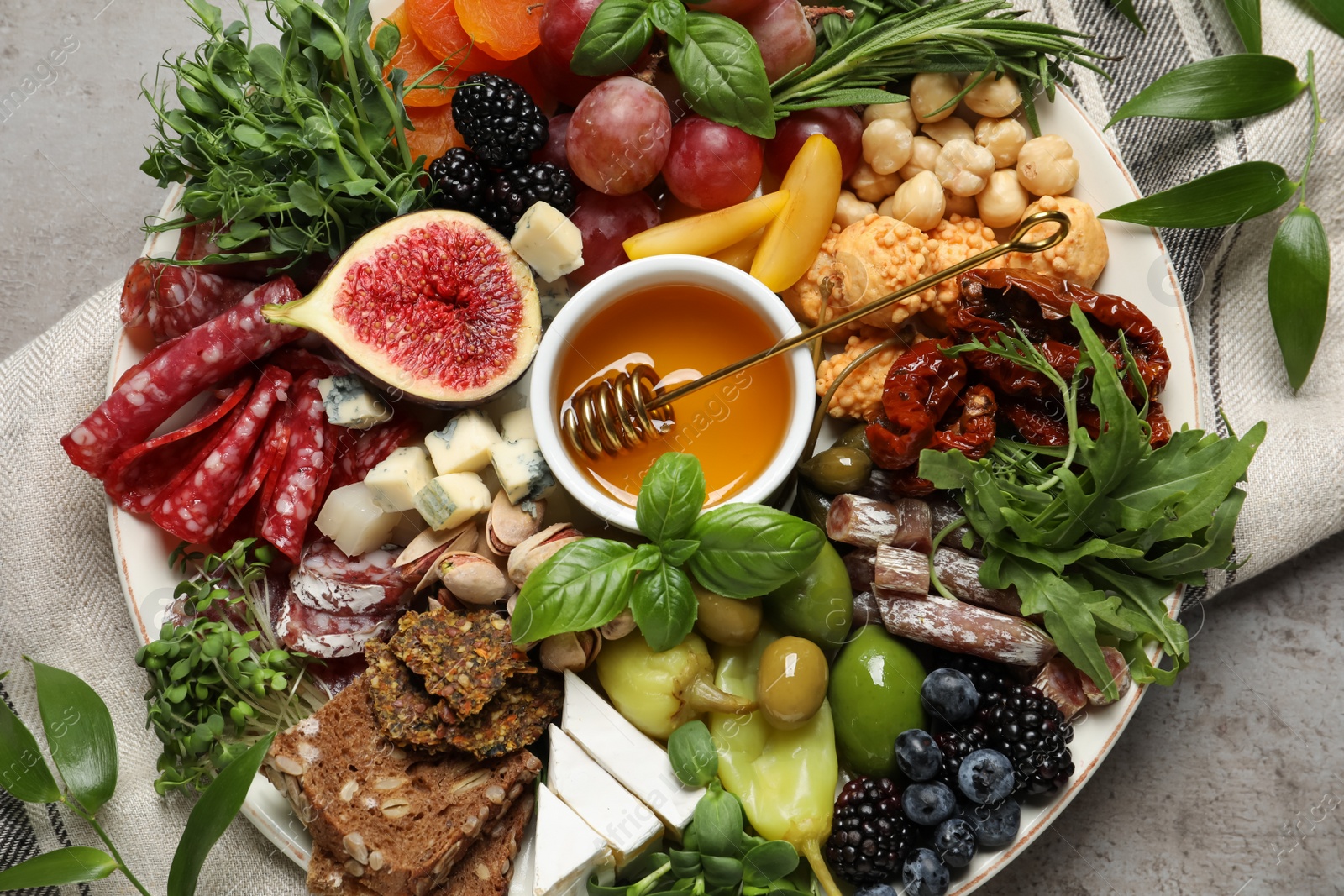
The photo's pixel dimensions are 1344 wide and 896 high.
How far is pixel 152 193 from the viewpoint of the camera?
2068 millimetres

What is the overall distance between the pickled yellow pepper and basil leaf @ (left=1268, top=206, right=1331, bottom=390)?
123cm

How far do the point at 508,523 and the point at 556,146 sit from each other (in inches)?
30.5

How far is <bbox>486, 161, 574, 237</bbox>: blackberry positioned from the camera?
1584 millimetres

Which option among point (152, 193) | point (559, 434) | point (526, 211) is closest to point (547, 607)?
point (559, 434)

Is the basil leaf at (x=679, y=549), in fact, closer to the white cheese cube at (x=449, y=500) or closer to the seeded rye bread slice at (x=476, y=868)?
the white cheese cube at (x=449, y=500)

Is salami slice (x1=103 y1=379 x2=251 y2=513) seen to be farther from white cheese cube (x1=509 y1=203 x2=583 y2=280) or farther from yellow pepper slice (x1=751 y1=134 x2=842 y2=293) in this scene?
yellow pepper slice (x1=751 y1=134 x2=842 y2=293)

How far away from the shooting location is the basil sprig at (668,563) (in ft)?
4.55

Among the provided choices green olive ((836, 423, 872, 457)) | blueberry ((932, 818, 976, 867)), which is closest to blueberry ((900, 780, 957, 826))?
blueberry ((932, 818, 976, 867))

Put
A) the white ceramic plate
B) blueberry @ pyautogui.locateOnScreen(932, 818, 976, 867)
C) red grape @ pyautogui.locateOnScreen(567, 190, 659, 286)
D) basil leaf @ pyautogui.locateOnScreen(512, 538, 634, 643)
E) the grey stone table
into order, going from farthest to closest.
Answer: the grey stone table < red grape @ pyautogui.locateOnScreen(567, 190, 659, 286) < the white ceramic plate < blueberry @ pyautogui.locateOnScreen(932, 818, 976, 867) < basil leaf @ pyautogui.locateOnScreen(512, 538, 634, 643)

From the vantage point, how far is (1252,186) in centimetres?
163

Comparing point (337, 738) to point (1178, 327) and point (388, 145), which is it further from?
point (1178, 327)

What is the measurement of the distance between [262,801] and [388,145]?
4.27ft

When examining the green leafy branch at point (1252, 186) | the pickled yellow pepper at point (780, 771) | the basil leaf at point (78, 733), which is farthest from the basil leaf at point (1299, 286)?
the basil leaf at point (78, 733)

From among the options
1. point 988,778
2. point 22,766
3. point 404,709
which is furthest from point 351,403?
point 988,778
